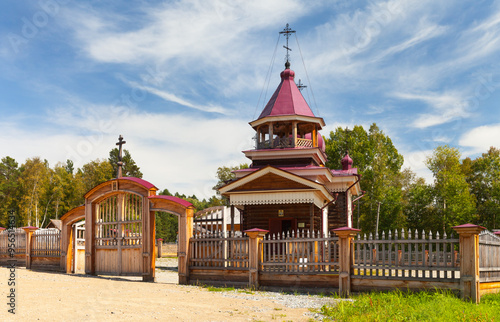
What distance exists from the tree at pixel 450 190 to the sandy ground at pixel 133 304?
110ft

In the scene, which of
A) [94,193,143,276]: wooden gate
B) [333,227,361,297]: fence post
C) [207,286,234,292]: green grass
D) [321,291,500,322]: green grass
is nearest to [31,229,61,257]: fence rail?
[94,193,143,276]: wooden gate

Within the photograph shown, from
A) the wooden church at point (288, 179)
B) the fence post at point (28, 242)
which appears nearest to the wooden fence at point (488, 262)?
the wooden church at point (288, 179)

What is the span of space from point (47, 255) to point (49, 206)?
39971 mm

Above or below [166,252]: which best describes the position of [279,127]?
above

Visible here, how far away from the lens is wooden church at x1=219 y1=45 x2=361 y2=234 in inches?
750

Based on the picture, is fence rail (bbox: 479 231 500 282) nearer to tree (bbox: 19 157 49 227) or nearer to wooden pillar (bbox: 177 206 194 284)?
wooden pillar (bbox: 177 206 194 284)

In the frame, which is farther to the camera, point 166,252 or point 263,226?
point 166,252

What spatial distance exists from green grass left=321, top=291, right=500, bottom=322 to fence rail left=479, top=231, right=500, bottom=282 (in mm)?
646

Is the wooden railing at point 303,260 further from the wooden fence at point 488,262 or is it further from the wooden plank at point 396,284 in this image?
the wooden fence at point 488,262

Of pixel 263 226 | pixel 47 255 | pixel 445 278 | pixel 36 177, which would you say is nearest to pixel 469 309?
pixel 445 278

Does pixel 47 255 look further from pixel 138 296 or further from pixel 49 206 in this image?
pixel 49 206

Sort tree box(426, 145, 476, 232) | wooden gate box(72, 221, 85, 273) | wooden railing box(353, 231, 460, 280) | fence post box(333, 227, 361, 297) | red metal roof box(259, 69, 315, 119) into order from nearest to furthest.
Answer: wooden railing box(353, 231, 460, 280)
fence post box(333, 227, 361, 297)
wooden gate box(72, 221, 85, 273)
red metal roof box(259, 69, 315, 119)
tree box(426, 145, 476, 232)

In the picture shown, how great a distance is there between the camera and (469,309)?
29.9 feet

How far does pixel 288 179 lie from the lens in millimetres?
19141
